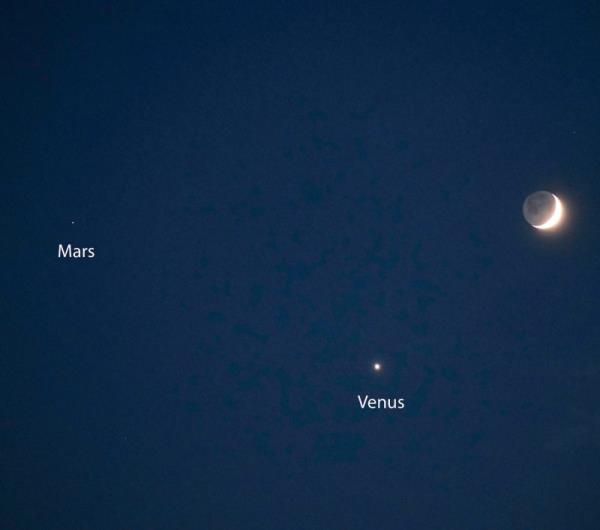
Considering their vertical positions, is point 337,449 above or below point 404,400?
below

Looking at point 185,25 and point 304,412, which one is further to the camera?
point 304,412

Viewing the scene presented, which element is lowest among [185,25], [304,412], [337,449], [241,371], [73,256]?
[337,449]

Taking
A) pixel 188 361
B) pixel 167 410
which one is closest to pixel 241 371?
pixel 188 361

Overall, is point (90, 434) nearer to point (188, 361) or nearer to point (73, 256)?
point (188, 361)

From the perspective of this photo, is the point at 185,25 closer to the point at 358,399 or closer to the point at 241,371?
the point at 241,371

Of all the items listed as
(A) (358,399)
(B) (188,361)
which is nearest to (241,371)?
(B) (188,361)

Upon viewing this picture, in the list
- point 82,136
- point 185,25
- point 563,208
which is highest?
point 185,25
